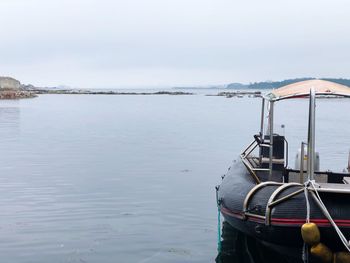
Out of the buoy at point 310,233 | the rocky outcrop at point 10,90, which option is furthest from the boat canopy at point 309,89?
the rocky outcrop at point 10,90

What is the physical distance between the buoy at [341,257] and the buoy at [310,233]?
0.47m

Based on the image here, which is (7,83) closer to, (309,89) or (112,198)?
(112,198)

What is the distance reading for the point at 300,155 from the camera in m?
12.1

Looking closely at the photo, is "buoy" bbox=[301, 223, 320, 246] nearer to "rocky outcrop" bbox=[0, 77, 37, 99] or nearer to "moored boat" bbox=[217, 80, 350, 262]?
"moored boat" bbox=[217, 80, 350, 262]

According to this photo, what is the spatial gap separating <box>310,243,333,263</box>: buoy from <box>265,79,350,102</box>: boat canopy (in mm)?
2998

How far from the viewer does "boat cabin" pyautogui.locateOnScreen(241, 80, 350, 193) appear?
362 inches

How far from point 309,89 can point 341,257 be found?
3.39 m

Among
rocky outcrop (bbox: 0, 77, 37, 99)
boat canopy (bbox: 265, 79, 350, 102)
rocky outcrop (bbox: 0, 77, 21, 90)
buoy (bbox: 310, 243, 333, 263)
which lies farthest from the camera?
rocky outcrop (bbox: 0, 77, 21, 90)

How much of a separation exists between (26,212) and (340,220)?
31.0 feet

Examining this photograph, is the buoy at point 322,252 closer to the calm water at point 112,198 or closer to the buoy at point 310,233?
the buoy at point 310,233

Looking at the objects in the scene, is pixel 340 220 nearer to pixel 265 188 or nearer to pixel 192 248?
pixel 265 188

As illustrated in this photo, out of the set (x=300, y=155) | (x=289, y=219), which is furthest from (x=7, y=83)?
(x=289, y=219)

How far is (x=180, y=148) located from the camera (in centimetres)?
3069

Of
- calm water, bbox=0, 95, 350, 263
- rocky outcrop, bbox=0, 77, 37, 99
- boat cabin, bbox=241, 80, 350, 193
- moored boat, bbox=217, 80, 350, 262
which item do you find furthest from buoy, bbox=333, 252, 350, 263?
rocky outcrop, bbox=0, 77, 37, 99
